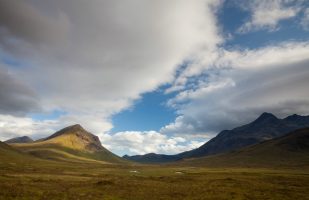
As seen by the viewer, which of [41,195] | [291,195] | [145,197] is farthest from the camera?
[291,195]

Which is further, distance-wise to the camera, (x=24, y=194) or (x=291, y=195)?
(x=291, y=195)

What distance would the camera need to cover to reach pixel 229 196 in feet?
171

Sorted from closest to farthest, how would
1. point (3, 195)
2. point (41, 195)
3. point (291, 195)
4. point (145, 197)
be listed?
point (3, 195) < point (41, 195) < point (145, 197) < point (291, 195)

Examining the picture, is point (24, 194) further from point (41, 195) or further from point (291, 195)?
point (291, 195)

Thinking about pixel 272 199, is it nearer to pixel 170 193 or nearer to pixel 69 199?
pixel 170 193

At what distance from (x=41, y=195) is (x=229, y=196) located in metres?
32.4

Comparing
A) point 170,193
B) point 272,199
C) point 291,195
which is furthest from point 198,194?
point 291,195

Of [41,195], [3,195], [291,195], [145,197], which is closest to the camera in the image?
[3,195]

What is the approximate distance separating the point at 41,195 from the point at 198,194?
27.6 meters

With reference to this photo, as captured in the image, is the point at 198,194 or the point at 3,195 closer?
the point at 3,195

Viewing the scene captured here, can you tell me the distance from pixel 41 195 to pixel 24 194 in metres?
2.58

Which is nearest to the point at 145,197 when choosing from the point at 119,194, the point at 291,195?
the point at 119,194

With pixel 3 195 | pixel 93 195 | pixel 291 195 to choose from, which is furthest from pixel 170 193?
pixel 3 195

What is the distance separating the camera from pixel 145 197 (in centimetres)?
4991
